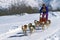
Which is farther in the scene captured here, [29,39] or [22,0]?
[22,0]

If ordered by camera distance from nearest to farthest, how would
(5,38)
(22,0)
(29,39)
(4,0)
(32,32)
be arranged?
(29,39), (5,38), (32,32), (4,0), (22,0)

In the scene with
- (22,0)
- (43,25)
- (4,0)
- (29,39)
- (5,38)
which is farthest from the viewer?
(22,0)

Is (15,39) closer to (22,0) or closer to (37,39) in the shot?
(37,39)

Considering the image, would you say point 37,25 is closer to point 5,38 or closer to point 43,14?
point 43,14

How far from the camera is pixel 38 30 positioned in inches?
539

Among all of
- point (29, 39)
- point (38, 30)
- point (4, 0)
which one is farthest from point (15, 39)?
point (4, 0)

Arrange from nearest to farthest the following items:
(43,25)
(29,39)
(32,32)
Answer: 1. (29,39)
2. (32,32)
3. (43,25)

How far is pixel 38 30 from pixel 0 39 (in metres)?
3.53

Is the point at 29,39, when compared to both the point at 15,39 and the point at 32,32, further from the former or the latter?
the point at 32,32

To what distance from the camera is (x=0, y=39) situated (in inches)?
417

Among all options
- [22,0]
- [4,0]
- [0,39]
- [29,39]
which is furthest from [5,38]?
[22,0]

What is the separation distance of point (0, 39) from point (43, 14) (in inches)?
172

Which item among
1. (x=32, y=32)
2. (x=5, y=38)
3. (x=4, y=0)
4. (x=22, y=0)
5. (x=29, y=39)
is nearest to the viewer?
(x=29, y=39)

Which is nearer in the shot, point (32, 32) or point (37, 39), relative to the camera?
point (37, 39)
